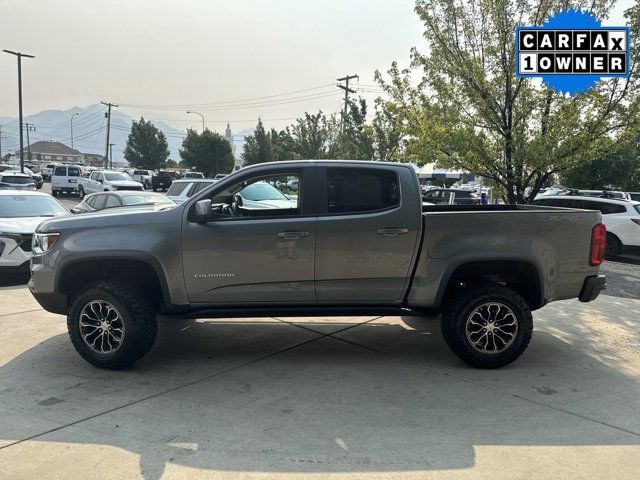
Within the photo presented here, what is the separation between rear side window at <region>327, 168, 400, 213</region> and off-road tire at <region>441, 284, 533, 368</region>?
1.17 m

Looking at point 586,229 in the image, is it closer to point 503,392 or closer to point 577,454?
point 503,392

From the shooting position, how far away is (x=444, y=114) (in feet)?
33.0

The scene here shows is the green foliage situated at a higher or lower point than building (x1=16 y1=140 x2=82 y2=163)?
lower

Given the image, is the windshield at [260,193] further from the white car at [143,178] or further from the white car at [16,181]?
the white car at [143,178]

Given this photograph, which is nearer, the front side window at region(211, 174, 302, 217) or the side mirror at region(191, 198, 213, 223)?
the side mirror at region(191, 198, 213, 223)

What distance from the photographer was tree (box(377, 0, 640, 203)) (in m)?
9.16

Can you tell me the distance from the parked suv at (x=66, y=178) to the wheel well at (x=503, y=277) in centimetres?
2971

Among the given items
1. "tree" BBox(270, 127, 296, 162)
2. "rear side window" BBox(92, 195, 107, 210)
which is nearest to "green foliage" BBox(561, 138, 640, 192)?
"tree" BBox(270, 127, 296, 162)

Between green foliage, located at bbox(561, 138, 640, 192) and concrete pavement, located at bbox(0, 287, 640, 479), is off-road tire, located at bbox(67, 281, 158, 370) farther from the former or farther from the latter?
green foliage, located at bbox(561, 138, 640, 192)

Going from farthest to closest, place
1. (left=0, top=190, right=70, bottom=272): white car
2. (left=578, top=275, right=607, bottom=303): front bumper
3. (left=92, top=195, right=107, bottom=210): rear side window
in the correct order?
(left=92, top=195, right=107, bottom=210): rear side window → (left=0, top=190, right=70, bottom=272): white car → (left=578, top=275, right=607, bottom=303): front bumper

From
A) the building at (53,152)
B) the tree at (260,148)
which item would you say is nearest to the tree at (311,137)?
the tree at (260,148)

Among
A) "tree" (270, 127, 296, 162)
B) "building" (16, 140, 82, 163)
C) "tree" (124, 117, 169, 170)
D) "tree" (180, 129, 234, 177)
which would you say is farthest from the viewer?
"building" (16, 140, 82, 163)

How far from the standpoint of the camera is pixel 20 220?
8664 mm

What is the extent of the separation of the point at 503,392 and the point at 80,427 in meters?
3.43
